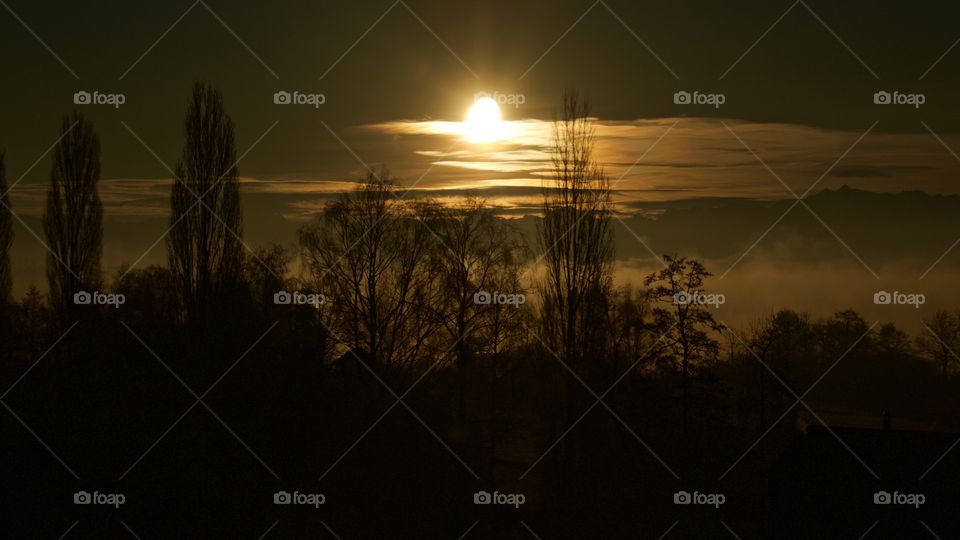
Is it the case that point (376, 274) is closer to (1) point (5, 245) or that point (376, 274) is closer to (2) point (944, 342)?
(1) point (5, 245)

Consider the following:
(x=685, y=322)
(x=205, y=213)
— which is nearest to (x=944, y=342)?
(x=685, y=322)

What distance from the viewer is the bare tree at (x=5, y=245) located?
93.6ft

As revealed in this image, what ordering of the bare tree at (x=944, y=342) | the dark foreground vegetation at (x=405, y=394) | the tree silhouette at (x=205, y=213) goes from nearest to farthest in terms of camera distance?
the dark foreground vegetation at (x=405, y=394) → the tree silhouette at (x=205, y=213) → the bare tree at (x=944, y=342)

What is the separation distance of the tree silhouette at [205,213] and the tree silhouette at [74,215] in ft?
9.97

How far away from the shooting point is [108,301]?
2888 cm

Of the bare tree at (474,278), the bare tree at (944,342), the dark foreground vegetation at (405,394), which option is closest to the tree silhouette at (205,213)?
the dark foreground vegetation at (405,394)

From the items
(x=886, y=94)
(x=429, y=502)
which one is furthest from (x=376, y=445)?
(x=886, y=94)

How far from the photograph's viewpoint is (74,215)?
28859mm

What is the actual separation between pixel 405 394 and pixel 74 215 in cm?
1130

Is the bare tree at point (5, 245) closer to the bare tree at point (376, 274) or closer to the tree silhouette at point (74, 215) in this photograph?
the tree silhouette at point (74, 215)

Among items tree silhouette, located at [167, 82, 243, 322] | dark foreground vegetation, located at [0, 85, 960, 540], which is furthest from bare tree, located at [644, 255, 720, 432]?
tree silhouette, located at [167, 82, 243, 322]

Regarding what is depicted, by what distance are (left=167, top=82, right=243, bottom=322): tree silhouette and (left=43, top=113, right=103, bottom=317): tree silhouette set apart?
120 inches

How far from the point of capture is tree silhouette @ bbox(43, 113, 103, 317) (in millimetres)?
28281

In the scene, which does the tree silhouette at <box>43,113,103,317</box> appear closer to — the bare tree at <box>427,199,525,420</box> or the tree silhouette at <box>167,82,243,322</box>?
the tree silhouette at <box>167,82,243,322</box>
